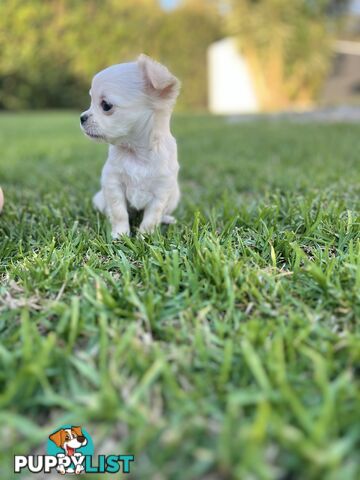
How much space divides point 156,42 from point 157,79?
19031 millimetres

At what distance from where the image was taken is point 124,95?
1.96 meters

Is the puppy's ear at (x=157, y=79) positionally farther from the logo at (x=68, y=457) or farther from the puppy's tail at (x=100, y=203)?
the logo at (x=68, y=457)

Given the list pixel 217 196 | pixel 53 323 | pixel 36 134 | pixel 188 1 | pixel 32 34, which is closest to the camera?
→ pixel 53 323

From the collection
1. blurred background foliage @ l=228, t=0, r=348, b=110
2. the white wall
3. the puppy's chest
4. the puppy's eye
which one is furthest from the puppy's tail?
the white wall

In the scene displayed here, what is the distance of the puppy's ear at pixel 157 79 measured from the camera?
6.31ft

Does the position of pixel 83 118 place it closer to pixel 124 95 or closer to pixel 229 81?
pixel 124 95

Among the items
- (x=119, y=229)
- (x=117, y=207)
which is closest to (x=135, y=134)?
(x=117, y=207)

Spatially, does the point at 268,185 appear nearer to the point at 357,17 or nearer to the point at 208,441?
the point at 208,441

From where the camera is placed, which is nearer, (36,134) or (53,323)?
(53,323)

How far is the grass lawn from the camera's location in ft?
3.10

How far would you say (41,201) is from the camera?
9.59ft

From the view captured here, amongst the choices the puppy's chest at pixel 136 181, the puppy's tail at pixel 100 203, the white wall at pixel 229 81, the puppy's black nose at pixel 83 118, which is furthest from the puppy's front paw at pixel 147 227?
the white wall at pixel 229 81

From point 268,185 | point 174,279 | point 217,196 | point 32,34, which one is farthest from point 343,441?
point 32,34

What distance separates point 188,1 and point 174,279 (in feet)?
71.4
